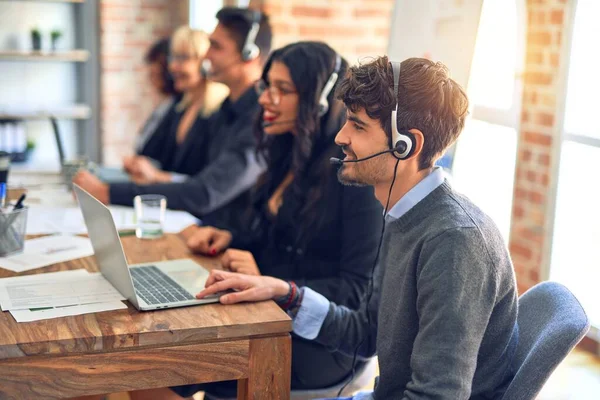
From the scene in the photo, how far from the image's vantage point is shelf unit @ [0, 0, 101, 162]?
16.8 feet

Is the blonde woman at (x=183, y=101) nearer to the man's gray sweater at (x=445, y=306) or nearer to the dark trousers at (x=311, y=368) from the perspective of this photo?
the dark trousers at (x=311, y=368)

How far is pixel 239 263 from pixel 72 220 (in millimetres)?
808

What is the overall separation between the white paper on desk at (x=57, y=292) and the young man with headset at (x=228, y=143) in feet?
3.21

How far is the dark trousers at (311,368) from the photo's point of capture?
1.85 m

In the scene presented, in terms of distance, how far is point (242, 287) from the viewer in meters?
1.59

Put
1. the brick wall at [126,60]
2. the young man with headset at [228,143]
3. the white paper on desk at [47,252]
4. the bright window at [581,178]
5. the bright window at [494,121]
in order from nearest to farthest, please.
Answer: the white paper on desk at [47,252] < the young man with headset at [228,143] < the bright window at [581,178] < the bright window at [494,121] < the brick wall at [126,60]

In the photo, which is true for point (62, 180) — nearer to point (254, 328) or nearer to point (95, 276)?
point (95, 276)

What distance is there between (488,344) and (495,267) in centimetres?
16

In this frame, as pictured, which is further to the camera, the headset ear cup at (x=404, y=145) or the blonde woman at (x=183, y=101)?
the blonde woman at (x=183, y=101)

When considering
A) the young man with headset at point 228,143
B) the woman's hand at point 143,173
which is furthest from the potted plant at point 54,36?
the woman's hand at point 143,173

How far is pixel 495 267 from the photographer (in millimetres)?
Result: 1310

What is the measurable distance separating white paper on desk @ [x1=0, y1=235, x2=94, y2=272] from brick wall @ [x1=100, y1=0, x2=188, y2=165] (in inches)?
144

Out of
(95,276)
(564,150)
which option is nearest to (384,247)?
(95,276)

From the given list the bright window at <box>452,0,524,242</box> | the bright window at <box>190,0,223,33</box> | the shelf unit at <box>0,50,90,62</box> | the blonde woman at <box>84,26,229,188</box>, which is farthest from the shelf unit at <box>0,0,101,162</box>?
the bright window at <box>452,0,524,242</box>
